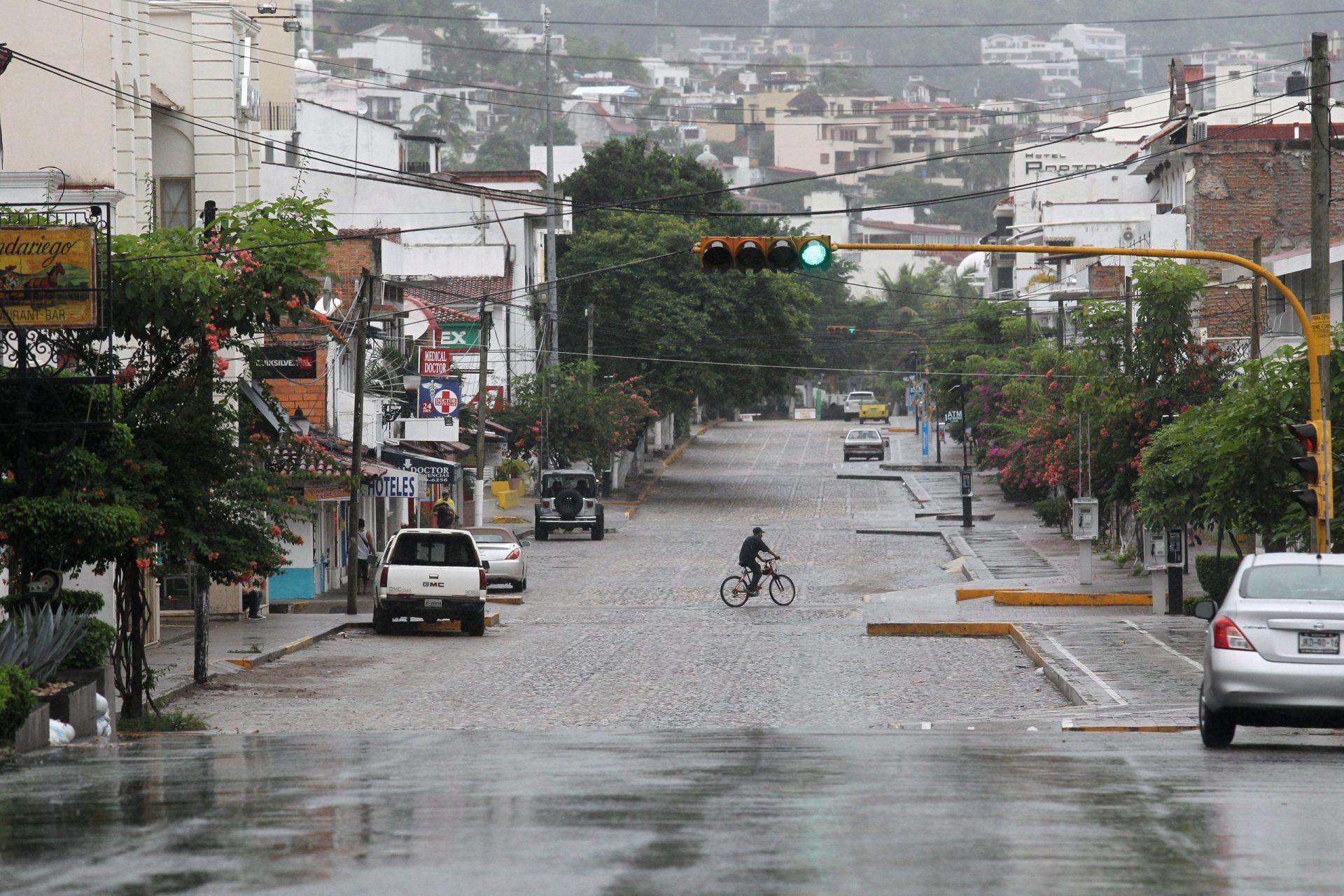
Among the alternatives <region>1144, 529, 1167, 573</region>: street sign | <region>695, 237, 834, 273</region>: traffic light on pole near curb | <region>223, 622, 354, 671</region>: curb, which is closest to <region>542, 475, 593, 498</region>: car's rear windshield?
<region>223, 622, 354, 671</region>: curb

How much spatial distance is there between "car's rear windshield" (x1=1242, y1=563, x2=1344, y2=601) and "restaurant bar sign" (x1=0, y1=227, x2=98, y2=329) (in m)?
10.7

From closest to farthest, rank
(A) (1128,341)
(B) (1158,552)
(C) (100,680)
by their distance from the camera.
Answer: (C) (100,680) → (B) (1158,552) → (A) (1128,341)

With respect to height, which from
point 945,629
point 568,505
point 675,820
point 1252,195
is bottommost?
point 945,629

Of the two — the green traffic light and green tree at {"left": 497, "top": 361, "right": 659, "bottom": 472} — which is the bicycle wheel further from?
green tree at {"left": 497, "top": 361, "right": 659, "bottom": 472}

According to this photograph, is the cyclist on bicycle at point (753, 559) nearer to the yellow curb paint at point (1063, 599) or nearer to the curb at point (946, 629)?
the yellow curb paint at point (1063, 599)

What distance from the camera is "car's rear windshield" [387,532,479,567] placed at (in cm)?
3055

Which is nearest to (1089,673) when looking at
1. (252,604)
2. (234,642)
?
(234,642)

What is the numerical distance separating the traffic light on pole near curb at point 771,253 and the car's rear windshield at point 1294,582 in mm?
7524

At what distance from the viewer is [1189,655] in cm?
2481

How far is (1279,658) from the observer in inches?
531

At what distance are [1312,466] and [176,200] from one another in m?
22.7

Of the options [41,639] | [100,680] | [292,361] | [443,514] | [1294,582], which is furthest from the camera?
→ [443,514]

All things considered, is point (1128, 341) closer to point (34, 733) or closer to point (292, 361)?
point (292, 361)

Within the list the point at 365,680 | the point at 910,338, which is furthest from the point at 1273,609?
the point at 910,338
